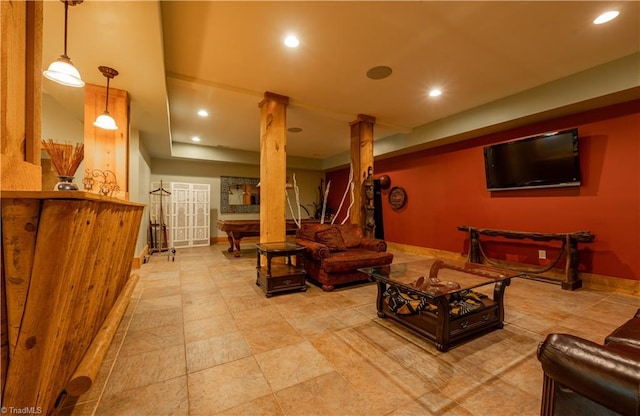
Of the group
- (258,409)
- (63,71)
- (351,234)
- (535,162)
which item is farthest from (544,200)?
(63,71)

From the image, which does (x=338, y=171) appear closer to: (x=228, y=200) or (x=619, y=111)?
(x=228, y=200)

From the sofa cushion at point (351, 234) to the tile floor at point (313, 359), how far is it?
44.0 inches

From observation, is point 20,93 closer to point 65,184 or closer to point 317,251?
point 65,184

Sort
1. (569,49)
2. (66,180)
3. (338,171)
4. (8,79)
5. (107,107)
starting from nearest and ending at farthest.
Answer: (8,79)
(66,180)
(569,49)
(107,107)
(338,171)

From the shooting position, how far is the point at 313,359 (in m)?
1.82

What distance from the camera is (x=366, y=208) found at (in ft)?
15.2

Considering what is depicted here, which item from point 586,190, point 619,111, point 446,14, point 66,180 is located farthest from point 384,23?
point 586,190

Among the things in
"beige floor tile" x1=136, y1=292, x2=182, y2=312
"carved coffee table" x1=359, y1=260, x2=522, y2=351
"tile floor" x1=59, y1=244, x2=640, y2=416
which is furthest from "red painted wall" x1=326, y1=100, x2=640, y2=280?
"beige floor tile" x1=136, y1=292, x2=182, y2=312

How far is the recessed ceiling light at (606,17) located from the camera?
2259mm

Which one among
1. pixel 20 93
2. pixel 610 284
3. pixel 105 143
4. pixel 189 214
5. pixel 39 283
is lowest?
pixel 610 284

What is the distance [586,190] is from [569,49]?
2016 millimetres

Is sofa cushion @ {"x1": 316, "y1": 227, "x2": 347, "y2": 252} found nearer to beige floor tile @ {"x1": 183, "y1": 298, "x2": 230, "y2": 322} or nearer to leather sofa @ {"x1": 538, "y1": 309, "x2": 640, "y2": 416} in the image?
beige floor tile @ {"x1": 183, "y1": 298, "x2": 230, "y2": 322}

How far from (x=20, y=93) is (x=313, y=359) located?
2.16m

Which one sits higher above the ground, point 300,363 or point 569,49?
point 569,49
